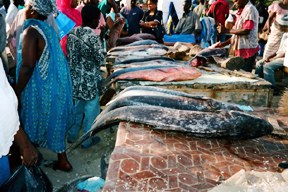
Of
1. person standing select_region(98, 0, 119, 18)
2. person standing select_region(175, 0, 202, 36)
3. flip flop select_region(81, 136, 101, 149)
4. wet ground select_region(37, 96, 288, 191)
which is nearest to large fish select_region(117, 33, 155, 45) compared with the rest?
person standing select_region(98, 0, 119, 18)

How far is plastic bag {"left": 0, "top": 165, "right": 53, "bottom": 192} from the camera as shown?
239 centimetres

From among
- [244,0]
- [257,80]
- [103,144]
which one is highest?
[244,0]

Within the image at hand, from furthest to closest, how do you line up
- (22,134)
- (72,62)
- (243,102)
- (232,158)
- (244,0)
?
(244,0), (243,102), (72,62), (232,158), (22,134)

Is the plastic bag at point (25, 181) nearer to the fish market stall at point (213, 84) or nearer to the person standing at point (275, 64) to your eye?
the fish market stall at point (213, 84)

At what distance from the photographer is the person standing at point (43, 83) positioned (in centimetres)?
310

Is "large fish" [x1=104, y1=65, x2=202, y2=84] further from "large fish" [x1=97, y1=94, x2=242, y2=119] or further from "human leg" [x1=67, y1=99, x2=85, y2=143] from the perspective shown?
"large fish" [x1=97, y1=94, x2=242, y2=119]

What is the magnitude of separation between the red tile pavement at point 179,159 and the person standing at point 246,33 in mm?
3366

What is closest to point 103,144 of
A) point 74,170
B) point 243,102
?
point 74,170

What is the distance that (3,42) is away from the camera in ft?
11.7

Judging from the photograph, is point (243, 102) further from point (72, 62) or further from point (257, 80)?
point (72, 62)

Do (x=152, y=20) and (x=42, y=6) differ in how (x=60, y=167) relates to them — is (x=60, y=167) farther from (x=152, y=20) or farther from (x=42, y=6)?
Answer: (x=152, y=20)

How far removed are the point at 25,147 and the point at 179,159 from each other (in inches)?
42.6

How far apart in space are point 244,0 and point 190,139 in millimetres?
4169

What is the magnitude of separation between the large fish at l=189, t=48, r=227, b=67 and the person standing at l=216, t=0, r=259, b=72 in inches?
11.2
